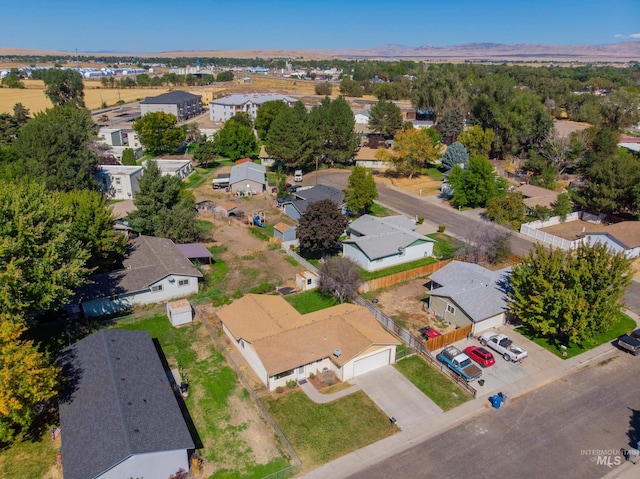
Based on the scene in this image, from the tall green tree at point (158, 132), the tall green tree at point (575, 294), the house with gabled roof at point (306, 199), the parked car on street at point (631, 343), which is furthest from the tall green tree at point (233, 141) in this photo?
the parked car on street at point (631, 343)

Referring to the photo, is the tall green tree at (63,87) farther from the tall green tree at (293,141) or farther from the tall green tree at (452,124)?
the tall green tree at (452,124)

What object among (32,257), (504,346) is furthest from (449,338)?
(32,257)

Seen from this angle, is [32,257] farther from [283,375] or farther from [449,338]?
[449,338]

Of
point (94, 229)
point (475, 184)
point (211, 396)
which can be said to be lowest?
point (211, 396)

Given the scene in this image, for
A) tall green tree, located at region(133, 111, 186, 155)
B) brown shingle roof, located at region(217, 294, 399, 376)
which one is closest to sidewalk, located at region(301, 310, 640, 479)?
brown shingle roof, located at region(217, 294, 399, 376)

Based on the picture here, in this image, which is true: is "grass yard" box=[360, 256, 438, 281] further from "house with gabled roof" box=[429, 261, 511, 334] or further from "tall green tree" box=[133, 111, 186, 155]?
"tall green tree" box=[133, 111, 186, 155]

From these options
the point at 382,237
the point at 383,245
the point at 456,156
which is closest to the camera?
the point at 383,245
